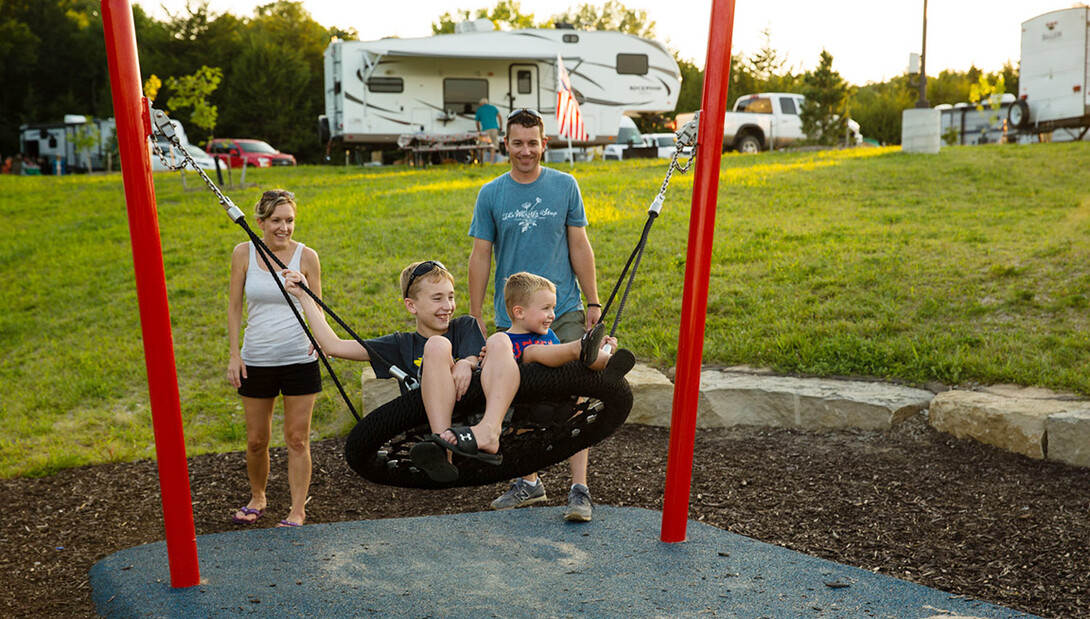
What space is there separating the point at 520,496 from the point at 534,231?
62.4 inches

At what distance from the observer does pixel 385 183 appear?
609 inches

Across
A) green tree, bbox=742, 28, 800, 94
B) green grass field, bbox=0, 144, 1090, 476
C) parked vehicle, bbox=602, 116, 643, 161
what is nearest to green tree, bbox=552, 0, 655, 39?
green tree, bbox=742, 28, 800, 94

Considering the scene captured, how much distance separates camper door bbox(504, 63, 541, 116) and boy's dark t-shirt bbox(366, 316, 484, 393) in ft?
58.6

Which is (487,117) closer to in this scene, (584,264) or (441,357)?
(584,264)

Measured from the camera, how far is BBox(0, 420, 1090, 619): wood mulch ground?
13.4ft

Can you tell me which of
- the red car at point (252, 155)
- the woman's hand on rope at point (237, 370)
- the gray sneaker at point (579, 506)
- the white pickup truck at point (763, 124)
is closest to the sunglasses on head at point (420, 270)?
the woman's hand on rope at point (237, 370)

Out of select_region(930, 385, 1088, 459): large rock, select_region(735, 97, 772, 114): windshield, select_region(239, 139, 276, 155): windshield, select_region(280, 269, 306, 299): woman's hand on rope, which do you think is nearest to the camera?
select_region(280, 269, 306, 299): woman's hand on rope

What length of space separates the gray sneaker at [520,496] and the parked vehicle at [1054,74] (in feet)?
61.1

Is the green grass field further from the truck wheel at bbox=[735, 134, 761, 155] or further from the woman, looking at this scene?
the truck wheel at bbox=[735, 134, 761, 155]

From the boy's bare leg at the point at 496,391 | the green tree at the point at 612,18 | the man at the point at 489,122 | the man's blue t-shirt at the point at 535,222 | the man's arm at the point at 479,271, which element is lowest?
the boy's bare leg at the point at 496,391

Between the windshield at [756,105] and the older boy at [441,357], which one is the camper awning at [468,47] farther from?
the older boy at [441,357]

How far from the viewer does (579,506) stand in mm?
4637

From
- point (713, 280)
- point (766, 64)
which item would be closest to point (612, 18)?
→ point (766, 64)

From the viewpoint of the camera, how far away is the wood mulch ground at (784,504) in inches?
Result: 160
